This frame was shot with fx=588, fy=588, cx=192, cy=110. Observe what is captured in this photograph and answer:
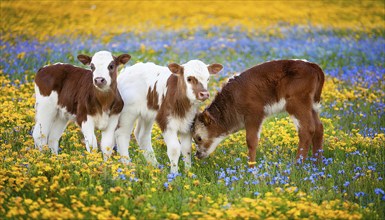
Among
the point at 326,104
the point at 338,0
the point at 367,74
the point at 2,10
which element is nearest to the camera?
the point at 326,104

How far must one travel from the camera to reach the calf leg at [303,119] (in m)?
9.63

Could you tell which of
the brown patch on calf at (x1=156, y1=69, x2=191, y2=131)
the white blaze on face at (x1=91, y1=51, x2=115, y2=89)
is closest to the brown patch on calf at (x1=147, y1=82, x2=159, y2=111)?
the brown patch on calf at (x1=156, y1=69, x2=191, y2=131)

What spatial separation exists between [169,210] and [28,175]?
2153 mm

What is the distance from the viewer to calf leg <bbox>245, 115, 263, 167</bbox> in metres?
9.67

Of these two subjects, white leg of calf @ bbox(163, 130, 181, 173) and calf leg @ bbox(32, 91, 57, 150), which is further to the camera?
calf leg @ bbox(32, 91, 57, 150)

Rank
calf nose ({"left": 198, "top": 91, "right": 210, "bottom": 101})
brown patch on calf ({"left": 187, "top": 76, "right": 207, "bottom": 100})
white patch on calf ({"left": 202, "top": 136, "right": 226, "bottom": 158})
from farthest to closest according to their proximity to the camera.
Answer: white patch on calf ({"left": 202, "top": 136, "right": 226, "bottom": 158}) < brown patch on calf ({"left": 187, "top": 76, "right": 207, "bottom": 100}) < calf nose ({"left": 198, "top": 91, "right": 210, "bottom": 101})

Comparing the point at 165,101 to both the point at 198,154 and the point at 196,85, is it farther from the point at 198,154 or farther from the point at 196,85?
the point at 198,154

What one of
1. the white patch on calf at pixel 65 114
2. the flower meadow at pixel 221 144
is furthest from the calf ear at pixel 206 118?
the white patch on calf at pixel 65 114

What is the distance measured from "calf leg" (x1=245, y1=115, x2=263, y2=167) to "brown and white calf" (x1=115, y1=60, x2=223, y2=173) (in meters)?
0.95

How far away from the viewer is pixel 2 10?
24812mm

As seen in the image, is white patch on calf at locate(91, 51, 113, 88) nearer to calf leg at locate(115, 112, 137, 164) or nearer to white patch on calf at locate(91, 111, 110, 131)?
white patch on calf at locate(91, 111, 110, 131)

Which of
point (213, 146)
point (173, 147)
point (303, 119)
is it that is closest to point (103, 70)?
point (173, 147)

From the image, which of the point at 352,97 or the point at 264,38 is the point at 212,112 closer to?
the point at 352,97

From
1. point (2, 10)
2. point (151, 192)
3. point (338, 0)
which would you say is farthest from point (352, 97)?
point (338, 0)
